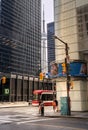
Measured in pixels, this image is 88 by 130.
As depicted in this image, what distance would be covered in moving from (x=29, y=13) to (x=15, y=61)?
140 feet

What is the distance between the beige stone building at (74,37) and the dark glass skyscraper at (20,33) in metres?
17.8

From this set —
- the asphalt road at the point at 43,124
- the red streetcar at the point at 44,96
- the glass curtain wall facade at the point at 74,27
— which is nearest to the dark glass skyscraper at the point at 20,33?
the red streetcar at the point at 44,96

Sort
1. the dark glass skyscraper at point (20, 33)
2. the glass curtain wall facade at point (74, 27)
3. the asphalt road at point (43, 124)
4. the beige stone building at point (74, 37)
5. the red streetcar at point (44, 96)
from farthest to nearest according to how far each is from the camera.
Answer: the dark glass skyscraper at point (20, 33) < the red streetcar at point (44, 96) < the glass curtain wall facade at point (74, 27) < the beige stone building at point (74, 37) < the asphalt road at point (43, 124)

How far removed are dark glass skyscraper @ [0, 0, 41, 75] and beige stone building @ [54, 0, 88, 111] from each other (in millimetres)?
17761

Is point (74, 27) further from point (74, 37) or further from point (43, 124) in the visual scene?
point (43, 124)

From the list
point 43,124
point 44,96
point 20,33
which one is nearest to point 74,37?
→ point 43,124

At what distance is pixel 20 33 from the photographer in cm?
7419

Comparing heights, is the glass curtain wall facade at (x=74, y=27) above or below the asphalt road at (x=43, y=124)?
above

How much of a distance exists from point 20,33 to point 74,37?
1655 inches

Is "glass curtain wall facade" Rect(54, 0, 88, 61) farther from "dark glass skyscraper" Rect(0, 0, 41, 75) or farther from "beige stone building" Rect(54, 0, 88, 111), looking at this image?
"dark glass skyscraper" Rect(0, 0, 41, 75)

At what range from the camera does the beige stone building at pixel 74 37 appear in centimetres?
3272

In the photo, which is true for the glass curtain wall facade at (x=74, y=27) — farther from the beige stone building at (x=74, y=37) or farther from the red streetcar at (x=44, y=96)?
the red streetcar at (x=44, y=96)

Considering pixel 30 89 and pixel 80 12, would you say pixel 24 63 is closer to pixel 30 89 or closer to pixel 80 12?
pixel 30 89

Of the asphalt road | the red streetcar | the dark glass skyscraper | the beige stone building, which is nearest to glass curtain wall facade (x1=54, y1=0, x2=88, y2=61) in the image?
the beige stone building
